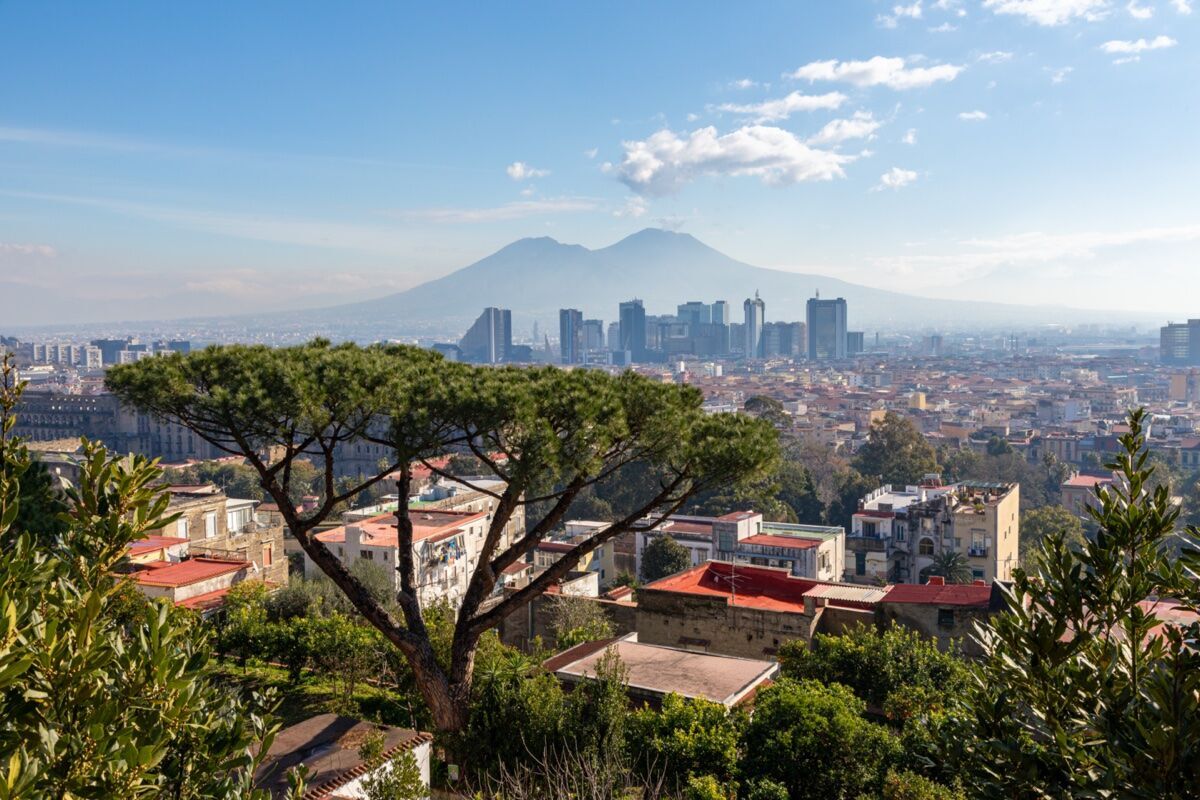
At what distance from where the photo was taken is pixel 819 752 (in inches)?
298

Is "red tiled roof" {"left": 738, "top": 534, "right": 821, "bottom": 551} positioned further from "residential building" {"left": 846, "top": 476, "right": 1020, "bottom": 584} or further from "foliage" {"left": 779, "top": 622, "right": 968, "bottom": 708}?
"foliage" {"left": 779, "top": 622, "right": 968, "bottom": 708}

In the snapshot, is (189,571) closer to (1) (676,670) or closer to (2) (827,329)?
(1) (676,670)

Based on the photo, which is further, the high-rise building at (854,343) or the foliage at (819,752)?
Answer: the high-rise building at (854,343)

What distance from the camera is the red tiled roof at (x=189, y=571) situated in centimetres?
1611

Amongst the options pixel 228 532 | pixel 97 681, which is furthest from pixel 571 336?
pixel 97 681

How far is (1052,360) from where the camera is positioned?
144750mm

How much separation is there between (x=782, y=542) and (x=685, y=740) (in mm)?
19439

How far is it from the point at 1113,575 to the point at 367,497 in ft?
136

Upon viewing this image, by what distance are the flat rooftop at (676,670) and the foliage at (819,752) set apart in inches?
55.6

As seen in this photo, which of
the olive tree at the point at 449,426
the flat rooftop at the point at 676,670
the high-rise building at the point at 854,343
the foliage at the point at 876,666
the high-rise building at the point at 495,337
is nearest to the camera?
the olive tree at the point at 449,426

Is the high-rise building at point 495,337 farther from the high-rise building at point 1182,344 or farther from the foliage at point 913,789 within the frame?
the foliage at point 913,789

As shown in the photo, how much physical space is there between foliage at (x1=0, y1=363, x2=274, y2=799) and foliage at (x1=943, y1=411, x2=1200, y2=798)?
2241mm

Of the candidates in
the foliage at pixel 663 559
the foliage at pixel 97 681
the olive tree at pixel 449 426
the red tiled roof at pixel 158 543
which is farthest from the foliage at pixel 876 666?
the foliage at pixel 663 559

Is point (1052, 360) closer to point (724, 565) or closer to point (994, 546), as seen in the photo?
point (994, 546)
